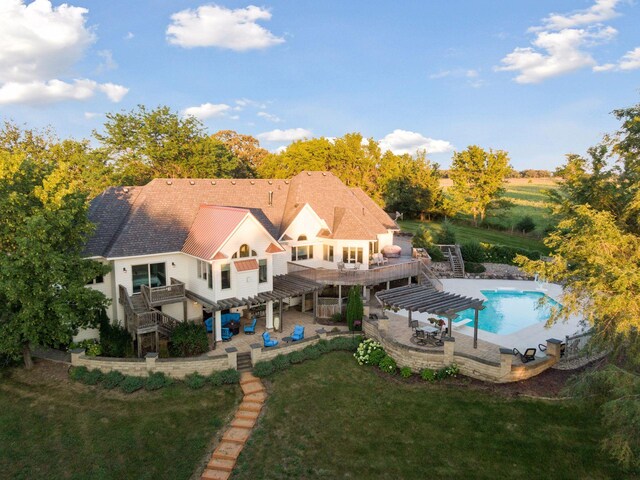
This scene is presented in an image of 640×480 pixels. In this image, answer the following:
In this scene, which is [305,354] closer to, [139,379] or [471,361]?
[139,379]

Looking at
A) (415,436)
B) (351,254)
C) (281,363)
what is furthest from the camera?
(351,254)

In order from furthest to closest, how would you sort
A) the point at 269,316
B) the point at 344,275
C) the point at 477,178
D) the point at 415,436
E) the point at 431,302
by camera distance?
the point at 477,178 < the point at 344,275 < the point at 269,316 < the point at 431,302 < the point at 415,436

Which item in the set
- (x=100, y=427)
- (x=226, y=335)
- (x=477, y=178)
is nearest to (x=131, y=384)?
(x=100, y=427)

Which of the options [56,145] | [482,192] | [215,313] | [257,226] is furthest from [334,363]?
[482,192]

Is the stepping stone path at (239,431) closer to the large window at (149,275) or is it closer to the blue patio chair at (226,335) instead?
the blue patio chair at (226,335)

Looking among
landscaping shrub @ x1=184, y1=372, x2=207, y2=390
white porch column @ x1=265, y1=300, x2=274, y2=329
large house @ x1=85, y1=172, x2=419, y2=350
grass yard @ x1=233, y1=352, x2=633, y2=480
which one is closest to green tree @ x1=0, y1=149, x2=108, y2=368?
large house @ x1=85, y1=172, x2=419, y2=350

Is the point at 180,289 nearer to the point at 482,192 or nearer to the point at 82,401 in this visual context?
the point at 82,401

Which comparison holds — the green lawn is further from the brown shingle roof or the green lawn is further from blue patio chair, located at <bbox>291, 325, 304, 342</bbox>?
blue patio chair, located at <bbox>291, 325, 304, 342</bbox>
